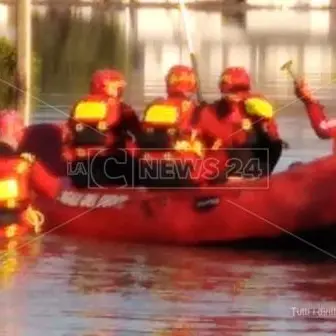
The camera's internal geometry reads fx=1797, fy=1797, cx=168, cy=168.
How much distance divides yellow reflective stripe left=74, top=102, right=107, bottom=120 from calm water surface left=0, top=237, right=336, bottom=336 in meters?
0.95

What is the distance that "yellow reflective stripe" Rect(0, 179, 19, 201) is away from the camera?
43.3 ft

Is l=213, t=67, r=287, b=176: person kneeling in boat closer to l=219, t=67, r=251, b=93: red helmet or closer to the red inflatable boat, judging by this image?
l=219, t=67, r=251, b=93: red helmet

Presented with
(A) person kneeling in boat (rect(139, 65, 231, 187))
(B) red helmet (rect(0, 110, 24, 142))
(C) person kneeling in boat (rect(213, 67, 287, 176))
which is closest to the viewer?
(A) person kneeling in boat (rect(139, 65, 231, 187))

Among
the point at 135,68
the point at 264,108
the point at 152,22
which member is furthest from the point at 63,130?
the point at 152,22

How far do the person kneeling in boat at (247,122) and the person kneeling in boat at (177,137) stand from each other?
3.8 inches

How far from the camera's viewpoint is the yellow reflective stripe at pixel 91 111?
43.8ft

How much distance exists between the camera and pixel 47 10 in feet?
172

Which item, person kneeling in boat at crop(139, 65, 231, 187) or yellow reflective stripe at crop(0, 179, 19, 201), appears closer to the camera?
person kneeling in boat at crop(139, 65, 231, 187)

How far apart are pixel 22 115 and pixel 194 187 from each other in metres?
3.39

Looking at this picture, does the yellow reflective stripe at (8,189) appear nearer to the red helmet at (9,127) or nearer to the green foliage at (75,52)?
the red helmet at (9,127)

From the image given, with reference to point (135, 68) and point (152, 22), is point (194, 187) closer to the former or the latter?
point (135, 68)

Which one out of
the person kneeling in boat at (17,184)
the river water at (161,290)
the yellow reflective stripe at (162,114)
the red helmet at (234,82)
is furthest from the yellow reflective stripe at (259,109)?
the person kneeling in boat at (17,184)

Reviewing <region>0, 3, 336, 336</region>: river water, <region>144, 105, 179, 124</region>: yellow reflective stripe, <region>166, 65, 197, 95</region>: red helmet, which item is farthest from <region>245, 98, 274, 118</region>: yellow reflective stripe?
<region>0, 3, 336, 336</region>: river water

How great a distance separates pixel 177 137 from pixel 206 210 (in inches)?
24.9
